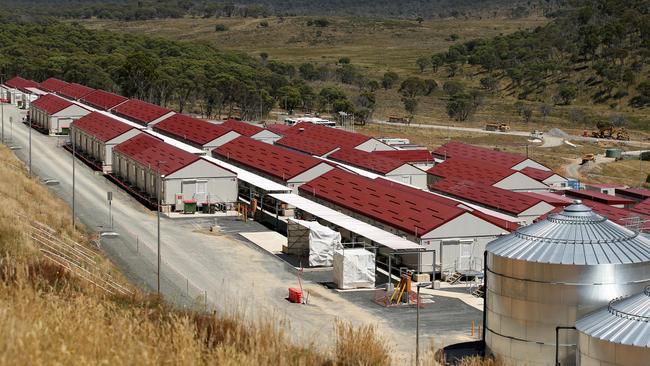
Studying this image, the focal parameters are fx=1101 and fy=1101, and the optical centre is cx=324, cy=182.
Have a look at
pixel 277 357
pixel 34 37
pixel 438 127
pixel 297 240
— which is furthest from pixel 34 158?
pixel 34 37

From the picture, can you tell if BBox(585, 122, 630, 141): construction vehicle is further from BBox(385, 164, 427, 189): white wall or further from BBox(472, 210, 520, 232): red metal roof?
BBox(472, 210, 520, 232): red metal roof

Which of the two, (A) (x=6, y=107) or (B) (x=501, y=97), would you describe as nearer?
(A) (x=6, y=107)

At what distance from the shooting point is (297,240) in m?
48.2

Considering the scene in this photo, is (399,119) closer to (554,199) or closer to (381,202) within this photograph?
(554,199)

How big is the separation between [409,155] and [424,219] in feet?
98.9

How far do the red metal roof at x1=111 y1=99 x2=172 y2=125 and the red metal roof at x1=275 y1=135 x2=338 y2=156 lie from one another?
14603 mm

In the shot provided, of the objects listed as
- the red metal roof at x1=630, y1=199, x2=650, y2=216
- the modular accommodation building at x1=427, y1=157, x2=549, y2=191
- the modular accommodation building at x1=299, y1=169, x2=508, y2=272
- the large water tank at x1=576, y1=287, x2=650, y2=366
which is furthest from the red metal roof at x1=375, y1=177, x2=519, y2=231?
the large water tank at x1=576, y1=287, x2=650, y2=366

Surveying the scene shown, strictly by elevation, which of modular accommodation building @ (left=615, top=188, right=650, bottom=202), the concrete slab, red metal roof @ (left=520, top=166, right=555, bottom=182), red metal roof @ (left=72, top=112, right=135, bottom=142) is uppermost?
red metal roof @ (left=72, top=112, right=135, bottom=142)

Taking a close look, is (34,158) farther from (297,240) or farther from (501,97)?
(501,97)

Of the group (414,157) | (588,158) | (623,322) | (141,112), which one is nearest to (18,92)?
(141,112)

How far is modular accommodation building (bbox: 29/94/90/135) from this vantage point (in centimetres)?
9206

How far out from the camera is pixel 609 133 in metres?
112

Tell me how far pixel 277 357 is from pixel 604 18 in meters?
154

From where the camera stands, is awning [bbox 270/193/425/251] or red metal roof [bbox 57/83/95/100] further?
red metal roof [bbox 57/83/95/100]
